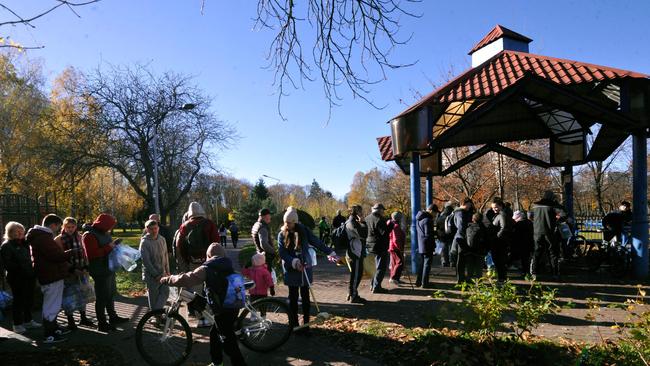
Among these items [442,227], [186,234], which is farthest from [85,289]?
[442,227]

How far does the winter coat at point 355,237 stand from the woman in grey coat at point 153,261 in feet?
10.7

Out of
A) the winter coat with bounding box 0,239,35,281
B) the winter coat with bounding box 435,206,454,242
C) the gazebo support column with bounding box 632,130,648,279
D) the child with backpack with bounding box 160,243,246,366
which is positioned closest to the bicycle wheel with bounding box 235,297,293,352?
the child with backpack with bounding box 160,243,246,366

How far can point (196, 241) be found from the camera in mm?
6473

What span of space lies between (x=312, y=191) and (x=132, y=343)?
9356cm

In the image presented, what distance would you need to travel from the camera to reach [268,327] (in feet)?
17.1

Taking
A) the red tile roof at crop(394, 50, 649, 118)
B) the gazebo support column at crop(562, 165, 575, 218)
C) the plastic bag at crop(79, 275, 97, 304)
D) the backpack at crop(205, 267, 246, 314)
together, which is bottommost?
the plastic bag at crop(79, 275, 97, 304)

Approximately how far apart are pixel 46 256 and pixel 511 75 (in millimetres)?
9827

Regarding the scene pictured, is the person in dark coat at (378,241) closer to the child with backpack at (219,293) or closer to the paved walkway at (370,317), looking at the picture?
the paved walkway at (370,317)

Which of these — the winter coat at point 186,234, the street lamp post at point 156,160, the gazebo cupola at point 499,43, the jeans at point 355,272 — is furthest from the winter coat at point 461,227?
the street lamp post at point 156,160

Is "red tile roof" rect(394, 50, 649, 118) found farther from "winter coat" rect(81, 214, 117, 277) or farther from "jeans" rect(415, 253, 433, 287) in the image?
"winter coat" rect(81, 214, 117, 277)

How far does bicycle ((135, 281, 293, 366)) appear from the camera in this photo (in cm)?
502

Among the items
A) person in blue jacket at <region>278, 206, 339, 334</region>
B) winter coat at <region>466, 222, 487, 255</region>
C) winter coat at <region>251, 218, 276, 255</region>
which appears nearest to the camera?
person in blue jacket at <region>278, 206, 339, 334</region>

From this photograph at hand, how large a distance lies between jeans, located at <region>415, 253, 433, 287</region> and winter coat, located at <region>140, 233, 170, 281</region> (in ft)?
17.5

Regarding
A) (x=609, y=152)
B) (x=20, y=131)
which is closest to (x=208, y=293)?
(x=609, y=152)
